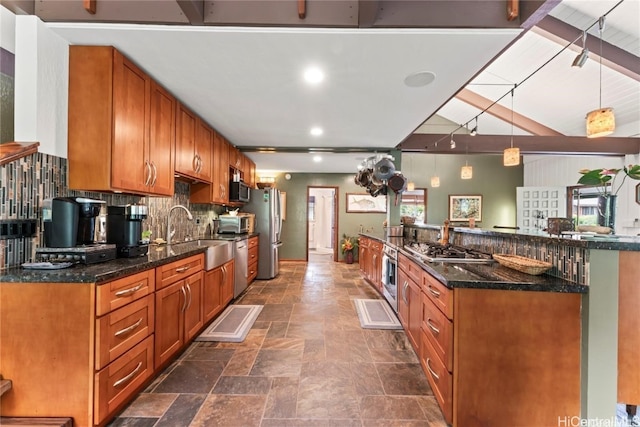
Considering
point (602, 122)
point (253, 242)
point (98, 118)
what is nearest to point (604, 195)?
point (602, 122)

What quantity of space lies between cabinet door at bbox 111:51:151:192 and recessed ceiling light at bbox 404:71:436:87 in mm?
2122

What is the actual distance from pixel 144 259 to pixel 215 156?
81.8 inches

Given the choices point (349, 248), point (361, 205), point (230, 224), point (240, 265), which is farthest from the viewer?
point (361, 205)

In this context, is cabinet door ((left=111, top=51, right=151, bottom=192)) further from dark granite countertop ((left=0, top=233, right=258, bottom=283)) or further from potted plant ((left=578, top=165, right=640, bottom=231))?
potted plant ((left=578, top=165, right=640, bottom=231))

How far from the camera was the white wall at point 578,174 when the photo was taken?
481 centimetres

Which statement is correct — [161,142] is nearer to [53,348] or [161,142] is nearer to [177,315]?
[177,315]

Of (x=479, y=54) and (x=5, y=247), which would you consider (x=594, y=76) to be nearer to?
(x=479, y=54)

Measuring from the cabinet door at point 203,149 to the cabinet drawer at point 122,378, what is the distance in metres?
1.98

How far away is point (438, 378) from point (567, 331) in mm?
736

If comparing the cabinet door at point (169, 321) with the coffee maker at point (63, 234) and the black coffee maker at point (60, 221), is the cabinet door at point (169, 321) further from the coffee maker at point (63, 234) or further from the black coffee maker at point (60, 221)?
the black coffee maker at point (60, 221)

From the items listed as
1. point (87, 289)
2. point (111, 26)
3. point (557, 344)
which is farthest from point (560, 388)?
point (111, 26)

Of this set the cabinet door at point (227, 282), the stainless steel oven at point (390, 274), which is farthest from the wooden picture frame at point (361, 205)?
the cabinet door at point (227, 282)

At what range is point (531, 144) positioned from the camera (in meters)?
5.17

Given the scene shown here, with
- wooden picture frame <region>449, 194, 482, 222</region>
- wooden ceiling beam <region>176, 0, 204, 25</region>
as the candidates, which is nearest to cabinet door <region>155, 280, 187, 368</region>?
wooden ceiling beam <region>176, 0, 204, 25</region>
